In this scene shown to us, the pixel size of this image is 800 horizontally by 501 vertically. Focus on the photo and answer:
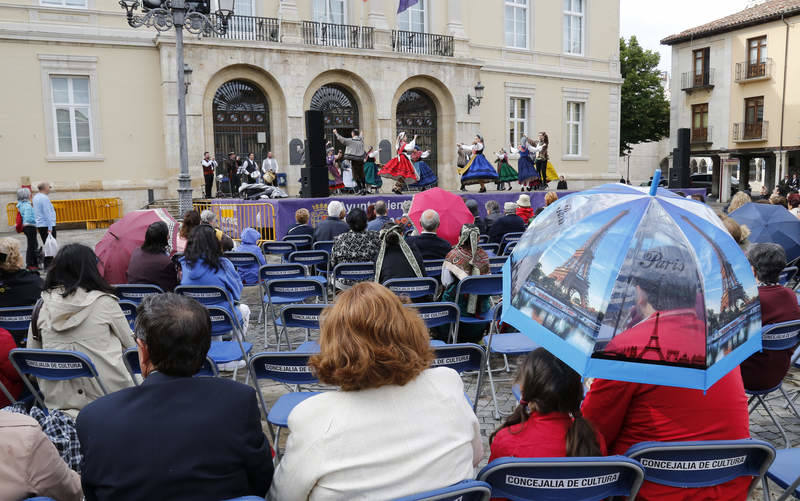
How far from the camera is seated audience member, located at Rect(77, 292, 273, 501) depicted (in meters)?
1.89

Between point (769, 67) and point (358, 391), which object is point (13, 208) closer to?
point (358, 391)

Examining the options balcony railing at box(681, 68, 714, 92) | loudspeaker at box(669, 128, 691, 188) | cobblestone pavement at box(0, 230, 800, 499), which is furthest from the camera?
balcony railing at box(681, 68, 714, 92)

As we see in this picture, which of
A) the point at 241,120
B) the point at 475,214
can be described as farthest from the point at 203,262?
the point at 241,120

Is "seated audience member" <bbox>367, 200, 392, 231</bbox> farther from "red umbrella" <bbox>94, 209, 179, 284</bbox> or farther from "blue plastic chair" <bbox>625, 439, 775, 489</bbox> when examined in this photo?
"blue plastic chair" <bbox>625, 439, 775, 489</bbox>

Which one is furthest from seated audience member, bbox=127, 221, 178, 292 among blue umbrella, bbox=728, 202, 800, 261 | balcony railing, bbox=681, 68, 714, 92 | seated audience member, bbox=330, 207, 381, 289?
balcony railing, bbox=681, 68, 714, 92

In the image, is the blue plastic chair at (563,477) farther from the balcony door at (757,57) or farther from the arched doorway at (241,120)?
the balcony door at (757,57)

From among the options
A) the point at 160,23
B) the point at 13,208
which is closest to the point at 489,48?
the point at 160,23

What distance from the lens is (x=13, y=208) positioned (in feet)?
57.0

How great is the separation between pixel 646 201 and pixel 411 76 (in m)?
21.8

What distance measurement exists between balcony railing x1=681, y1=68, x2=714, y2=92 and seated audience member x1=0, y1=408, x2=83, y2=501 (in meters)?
39.4

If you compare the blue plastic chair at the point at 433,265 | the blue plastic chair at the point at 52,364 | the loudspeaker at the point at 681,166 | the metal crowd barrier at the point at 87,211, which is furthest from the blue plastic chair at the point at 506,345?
the metal crowd barrier at the point at 87,211

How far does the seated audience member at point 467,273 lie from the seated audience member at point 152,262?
2555 millimetres

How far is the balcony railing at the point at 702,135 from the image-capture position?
35.6 meters

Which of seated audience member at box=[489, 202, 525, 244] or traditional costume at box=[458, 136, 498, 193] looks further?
traditional costume at box=[458, 136, 498, 193]
